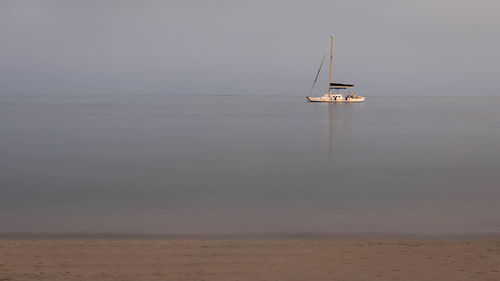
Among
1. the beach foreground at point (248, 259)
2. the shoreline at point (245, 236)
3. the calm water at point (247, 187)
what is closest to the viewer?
the beach foreground at point (248, 259)

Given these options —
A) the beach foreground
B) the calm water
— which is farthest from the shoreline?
the beach foreground

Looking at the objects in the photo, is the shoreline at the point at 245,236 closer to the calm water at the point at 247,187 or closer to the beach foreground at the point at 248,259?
the calm water at the point at 247,187

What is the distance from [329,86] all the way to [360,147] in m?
58.9

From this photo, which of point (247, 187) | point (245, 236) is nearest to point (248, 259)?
point (245, 236)

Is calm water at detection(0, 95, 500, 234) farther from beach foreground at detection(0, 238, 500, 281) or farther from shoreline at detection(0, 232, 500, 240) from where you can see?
beach foreground at detection(0, 238, 500, 281)

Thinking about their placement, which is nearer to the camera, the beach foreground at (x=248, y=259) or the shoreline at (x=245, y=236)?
the beach foreground at (x=248, y=259)

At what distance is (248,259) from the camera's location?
595 centimetres

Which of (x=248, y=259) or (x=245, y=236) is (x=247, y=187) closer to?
(x=245, y=236)

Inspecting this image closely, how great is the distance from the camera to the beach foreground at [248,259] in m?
5.34

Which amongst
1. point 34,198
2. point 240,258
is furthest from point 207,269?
point 34,198

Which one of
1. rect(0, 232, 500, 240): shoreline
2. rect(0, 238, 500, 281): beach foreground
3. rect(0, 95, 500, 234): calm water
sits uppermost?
rect(0, 95, 500, 234): calm water

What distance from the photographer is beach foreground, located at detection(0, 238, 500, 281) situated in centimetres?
534

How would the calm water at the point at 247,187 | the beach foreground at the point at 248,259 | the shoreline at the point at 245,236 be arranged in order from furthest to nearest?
1. the calm water at the point at 247,187
2. the shoreline at the point at 245,236
3. the beach foreground at the point at 248,259

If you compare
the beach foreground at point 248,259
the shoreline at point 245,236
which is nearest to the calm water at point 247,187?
the shoreline at point 245,236
